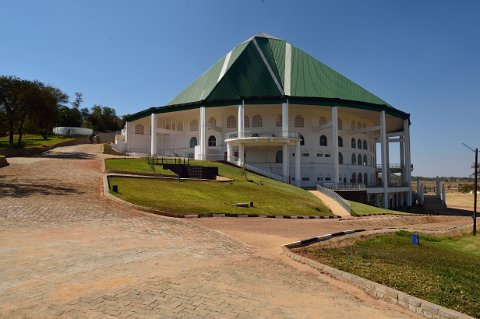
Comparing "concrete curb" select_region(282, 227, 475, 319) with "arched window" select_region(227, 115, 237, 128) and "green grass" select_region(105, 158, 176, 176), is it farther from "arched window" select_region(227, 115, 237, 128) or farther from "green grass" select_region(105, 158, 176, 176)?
"arched window" select_region(227, 115, 237, 128)

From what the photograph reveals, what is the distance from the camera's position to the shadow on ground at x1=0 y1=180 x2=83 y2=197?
16672 mm

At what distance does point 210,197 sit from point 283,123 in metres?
22.5

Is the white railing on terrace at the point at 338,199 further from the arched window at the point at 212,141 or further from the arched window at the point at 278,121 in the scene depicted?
the arched window at the point at 212,141

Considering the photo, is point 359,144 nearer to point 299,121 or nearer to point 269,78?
point 299,121

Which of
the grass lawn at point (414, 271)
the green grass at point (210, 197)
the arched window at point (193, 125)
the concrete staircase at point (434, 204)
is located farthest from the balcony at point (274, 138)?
the grass lawn at point (414, 271)

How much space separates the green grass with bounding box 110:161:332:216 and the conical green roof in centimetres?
2067

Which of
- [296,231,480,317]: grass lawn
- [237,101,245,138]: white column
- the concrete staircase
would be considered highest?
[237,101,245,138]: white column

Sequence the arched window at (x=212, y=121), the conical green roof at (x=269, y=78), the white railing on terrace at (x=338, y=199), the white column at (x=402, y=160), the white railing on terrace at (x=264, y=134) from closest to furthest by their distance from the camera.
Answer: the white railing on terrace at (x=338, y=199)
the white railing on terrace at (x=264, y=134)
the conical green roof at (x=269, y=78)
the arched window at (x=212, y=121)
the white column at (x=402, y=160)

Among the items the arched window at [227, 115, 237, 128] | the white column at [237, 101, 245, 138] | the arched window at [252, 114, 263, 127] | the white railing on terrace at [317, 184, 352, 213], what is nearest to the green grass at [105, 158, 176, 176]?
the white column at [237, 101, 245, 138]

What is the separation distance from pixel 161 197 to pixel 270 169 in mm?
27556

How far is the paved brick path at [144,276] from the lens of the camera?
5691mm

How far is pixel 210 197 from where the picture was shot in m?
21.5

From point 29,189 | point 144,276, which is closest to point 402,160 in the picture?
point 29,189

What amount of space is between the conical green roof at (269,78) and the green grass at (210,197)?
20.7 metres
